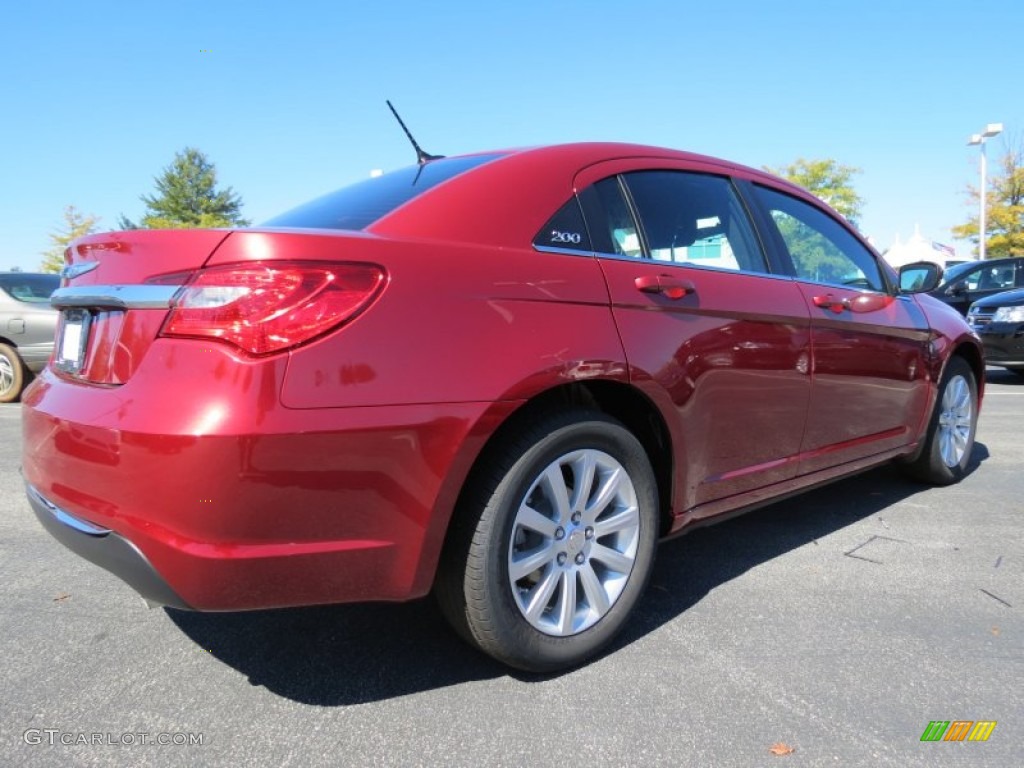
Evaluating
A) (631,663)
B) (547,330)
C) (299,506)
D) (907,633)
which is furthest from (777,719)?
(299,506)

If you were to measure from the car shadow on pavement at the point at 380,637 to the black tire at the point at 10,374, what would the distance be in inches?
279

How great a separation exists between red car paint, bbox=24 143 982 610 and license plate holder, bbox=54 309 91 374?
0.04 meters

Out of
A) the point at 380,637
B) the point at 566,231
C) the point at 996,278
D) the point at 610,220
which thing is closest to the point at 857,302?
the point at 610,220

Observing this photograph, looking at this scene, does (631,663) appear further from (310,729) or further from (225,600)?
(225,600)

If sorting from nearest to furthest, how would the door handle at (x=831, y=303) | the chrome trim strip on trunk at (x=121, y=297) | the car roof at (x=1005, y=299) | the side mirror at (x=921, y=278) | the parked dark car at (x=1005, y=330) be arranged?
the chrome trim strip on trunk at (x=121, y=297)
the door handle at (x=831, y=303)
the side mirror at (x=921, y=278)
the parked dark car at (x=1005, y=330)
the car roof at (x=1005, y=299)

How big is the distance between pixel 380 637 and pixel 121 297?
1.35 meters

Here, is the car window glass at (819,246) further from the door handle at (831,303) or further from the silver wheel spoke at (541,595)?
the silver wheel spoke at (541,595)

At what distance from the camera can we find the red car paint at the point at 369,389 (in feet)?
5.72

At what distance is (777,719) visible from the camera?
207 centimetres

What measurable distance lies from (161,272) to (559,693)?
160 centimetres

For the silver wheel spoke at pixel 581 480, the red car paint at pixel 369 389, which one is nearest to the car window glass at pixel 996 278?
the red car paint at pixel 369 389

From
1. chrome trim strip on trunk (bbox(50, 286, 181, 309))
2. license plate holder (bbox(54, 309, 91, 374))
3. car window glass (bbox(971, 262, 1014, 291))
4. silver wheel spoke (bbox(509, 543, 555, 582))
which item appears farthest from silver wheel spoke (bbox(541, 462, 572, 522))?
car window glass (bbox(971, 262, 1014, 291))

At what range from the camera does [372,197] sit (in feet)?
8.34

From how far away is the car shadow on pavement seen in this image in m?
2.25
